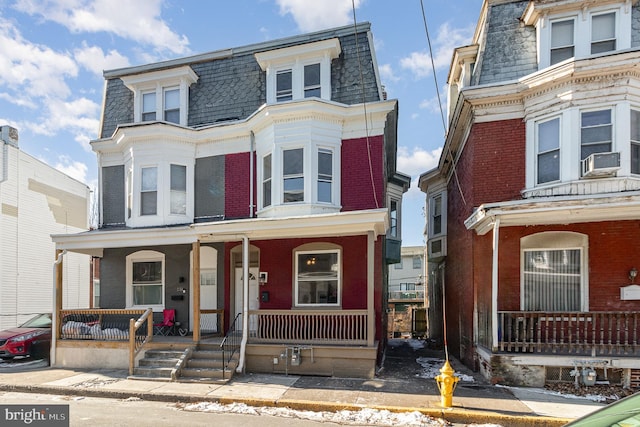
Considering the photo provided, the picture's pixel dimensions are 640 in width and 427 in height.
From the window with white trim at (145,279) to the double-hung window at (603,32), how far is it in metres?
12.9

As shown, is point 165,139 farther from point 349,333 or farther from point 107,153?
point 349,333

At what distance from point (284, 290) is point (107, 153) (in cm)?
764

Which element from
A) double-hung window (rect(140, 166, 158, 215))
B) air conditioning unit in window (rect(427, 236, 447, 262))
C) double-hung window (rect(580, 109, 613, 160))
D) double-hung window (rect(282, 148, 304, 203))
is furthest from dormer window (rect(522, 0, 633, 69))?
double-hung window (rect(140, 166, 158, 215))

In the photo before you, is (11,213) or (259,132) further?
(11,213)

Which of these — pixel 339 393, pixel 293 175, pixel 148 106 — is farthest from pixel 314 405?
pixel 148 106

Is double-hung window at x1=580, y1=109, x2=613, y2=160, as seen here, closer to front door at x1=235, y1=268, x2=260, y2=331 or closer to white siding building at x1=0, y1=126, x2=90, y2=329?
front door at x1=235, y1=268, x2=260, y2=331

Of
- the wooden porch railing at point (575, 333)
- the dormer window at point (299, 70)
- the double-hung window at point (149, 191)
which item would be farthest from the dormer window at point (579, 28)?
the double-hung window at point (149, 191)

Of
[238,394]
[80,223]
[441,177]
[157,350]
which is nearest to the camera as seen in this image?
[238,394]

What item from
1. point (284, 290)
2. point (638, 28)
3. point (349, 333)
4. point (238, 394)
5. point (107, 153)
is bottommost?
point (238, 394)

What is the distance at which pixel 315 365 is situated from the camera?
8.83 m

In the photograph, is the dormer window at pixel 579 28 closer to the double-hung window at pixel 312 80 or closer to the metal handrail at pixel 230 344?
the double-hung window at pixel 312 80

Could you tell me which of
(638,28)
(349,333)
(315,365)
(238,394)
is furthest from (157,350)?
(638,28)

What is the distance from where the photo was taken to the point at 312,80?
1112 centimetres

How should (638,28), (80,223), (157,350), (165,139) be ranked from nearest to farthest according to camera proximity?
(638,28) < (157,350) < (165,139) < (80,223)
